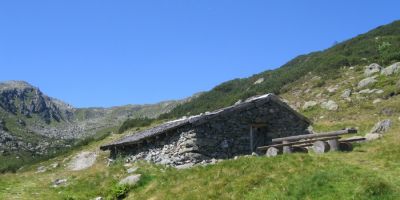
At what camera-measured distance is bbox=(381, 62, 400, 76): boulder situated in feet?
154

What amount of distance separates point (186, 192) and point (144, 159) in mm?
10732

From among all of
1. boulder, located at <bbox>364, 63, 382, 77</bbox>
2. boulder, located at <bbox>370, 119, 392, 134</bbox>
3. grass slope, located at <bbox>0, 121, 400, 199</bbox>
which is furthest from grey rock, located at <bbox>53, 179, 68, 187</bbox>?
boulder, located at <bbox>364, 63, 382, 77</bbox>

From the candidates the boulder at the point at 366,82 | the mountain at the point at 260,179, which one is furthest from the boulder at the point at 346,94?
the mountain at the point at 260,179

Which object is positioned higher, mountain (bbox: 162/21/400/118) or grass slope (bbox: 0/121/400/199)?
mountain (bbox: 162/21/400/118)

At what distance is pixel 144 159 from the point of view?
27391mm

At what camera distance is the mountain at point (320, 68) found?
183ft

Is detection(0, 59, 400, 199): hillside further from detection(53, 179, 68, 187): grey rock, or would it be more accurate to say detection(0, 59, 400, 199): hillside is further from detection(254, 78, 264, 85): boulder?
detection(254, 78, 264, 85): boulder

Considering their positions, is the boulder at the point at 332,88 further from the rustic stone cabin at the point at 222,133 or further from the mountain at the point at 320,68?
the rustic stone cabin at the point at 222,133

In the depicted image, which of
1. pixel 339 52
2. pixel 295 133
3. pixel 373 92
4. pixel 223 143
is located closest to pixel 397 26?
pixel 339 52

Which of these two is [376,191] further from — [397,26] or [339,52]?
[397,26]

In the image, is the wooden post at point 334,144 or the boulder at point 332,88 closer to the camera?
the wooden post at point 334,144

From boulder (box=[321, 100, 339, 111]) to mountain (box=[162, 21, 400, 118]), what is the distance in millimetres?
8842

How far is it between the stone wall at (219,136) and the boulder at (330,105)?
15.5 metres

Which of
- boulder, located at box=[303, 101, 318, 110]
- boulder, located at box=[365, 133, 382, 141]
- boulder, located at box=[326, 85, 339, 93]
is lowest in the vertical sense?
boulder, located at box=[365, 133, 382, 141]
